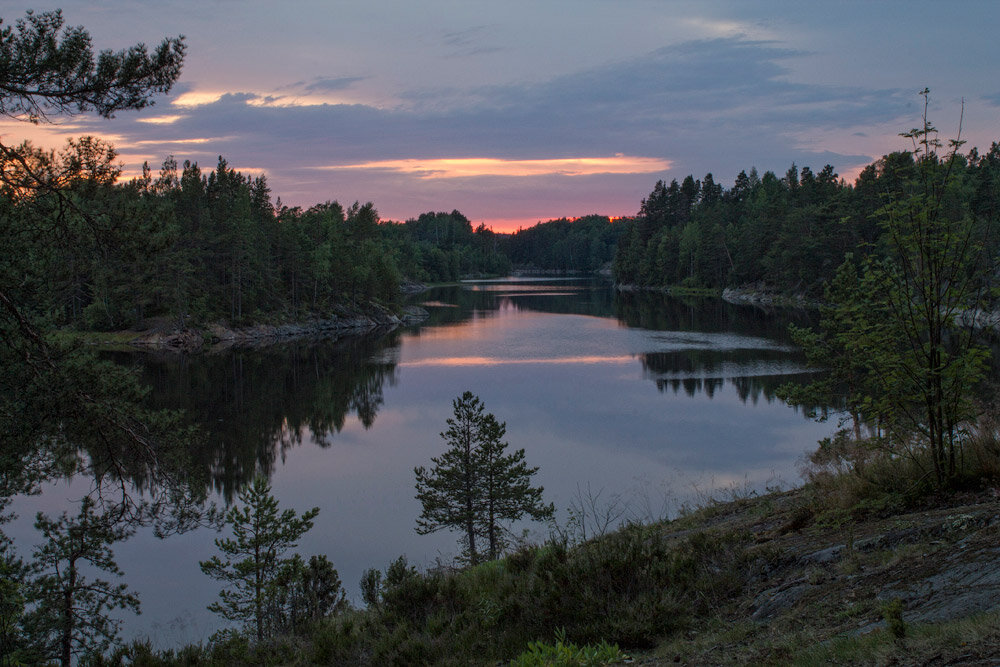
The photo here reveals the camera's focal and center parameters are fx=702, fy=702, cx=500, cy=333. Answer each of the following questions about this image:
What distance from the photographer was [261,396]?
36250 mm

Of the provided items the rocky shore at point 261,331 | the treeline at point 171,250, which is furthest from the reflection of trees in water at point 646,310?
the treeline at point 171,250

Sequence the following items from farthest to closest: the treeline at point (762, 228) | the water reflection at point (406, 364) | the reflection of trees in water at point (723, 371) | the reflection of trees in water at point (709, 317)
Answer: the treeline at point (762, 228), the reflection of trees in water at point (709, 317), the reflection of trees in water at point (723, 371), the water reflection at point (406, 364)

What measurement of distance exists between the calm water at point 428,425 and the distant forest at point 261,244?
6.64 meters

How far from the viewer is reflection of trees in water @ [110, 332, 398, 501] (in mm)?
25719

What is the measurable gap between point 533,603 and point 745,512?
13.2ft

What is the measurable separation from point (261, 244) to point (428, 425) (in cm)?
4391

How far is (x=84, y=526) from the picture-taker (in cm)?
1043

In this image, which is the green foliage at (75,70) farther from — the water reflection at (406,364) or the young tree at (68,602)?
the water reflection at (406,364)

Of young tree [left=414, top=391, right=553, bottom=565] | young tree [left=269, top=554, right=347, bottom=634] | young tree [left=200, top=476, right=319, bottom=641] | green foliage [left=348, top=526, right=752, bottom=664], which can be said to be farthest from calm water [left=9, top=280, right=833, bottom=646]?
green foliage [left=348, top=526, right=752, bottom=664]

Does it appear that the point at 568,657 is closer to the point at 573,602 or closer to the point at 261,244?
the point at 573,602

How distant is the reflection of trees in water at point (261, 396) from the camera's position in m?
25.7

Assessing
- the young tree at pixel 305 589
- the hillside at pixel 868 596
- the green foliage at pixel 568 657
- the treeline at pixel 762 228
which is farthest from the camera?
the treeline at pixel 762 228

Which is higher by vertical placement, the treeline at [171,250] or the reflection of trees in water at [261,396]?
the treeline at [171,250]

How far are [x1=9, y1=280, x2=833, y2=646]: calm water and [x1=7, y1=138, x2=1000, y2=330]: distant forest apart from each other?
21.8 ft
